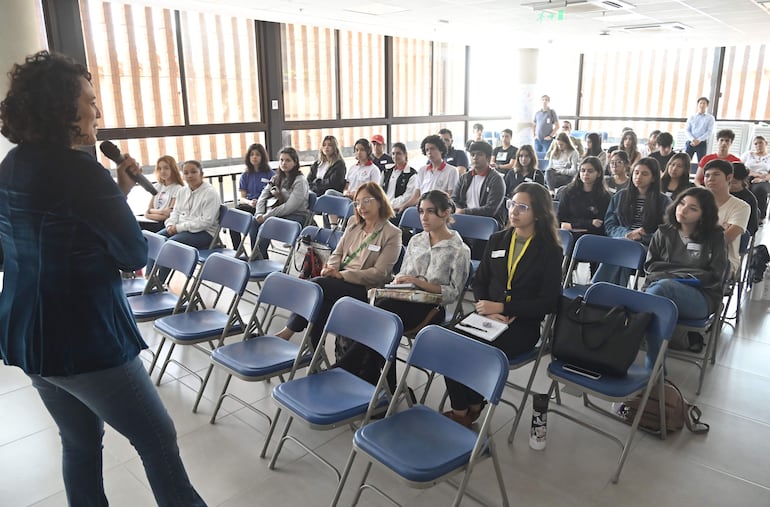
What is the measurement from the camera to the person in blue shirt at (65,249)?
154 cm

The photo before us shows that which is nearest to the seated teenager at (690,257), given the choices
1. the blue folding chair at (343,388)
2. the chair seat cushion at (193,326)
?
the blue folding chair at (343,388)

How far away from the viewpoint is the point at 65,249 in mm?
1561

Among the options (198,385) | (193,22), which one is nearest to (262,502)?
(198,385)

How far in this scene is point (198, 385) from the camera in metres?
3.56

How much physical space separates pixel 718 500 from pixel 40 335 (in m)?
2.75

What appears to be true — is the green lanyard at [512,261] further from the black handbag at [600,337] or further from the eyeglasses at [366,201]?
the eyeglasses at [366,201]

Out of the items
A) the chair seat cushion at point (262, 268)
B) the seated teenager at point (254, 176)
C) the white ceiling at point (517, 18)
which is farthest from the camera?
the white ceiling at point (517, 18)

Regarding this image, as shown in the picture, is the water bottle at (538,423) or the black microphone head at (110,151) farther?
the water bottle at (538,423)

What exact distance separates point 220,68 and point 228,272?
6117 mm

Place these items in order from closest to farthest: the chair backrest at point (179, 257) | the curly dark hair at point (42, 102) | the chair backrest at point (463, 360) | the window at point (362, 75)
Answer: the curly dark hair at point (42, 102), the chair backrest at point (463, 360), the chair backrest at point (179, 257), the window at point (362, 75)

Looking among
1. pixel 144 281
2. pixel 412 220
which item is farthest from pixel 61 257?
pixel 412 220

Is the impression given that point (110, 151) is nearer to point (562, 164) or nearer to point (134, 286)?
point (134, 286)

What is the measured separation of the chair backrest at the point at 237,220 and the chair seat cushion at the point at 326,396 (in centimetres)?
244

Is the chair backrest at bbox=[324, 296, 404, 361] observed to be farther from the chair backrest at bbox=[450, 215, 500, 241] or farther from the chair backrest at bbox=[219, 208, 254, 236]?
the chair backrest at bbox=[219, 208, 254, 236]
